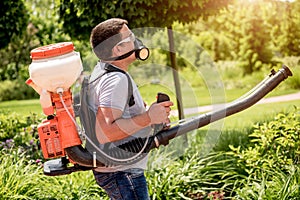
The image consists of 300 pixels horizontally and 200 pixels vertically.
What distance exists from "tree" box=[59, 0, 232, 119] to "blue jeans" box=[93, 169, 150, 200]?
266cm

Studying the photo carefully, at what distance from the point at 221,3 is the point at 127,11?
0.98m

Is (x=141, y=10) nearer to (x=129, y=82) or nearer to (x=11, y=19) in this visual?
(x=129, y=82)

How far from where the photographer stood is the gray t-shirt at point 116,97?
7.78 feet

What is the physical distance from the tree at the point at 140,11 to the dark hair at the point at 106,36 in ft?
8.12

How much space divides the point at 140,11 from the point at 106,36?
2.60 meters

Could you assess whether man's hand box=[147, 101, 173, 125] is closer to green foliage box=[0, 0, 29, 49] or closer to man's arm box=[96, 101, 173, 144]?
man's arm box=[96, 101, 173, 144]

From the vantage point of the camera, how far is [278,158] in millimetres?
4176

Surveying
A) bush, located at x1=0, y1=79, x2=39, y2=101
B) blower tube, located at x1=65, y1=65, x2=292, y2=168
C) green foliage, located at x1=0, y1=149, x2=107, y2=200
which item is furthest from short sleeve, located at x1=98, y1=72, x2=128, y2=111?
bush, located at x1=0, y1=79, x2=39, y2=101

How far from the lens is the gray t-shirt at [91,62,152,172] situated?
2.37m

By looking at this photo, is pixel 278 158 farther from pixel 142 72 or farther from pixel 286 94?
pixel 286 94

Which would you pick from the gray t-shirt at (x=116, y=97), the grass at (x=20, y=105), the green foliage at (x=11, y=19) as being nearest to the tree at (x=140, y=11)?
the green foliage at (x=11, y=19)

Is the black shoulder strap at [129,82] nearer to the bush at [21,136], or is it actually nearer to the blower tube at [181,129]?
the blower tube at [181,129]

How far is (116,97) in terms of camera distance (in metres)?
2.37

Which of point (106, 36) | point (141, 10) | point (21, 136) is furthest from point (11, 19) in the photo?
point (106, 36)
